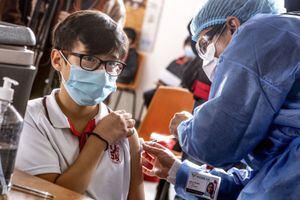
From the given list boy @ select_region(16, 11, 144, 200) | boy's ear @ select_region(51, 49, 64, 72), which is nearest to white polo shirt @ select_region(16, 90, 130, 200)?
boy @ select_region(16, 11, 144, 200)

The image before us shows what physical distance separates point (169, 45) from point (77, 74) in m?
4.70

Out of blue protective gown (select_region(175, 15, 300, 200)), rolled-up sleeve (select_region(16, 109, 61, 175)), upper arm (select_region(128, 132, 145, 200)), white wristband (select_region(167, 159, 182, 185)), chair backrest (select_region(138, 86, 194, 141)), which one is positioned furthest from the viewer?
chair backrest (select_region(138, 86, 194, 141))

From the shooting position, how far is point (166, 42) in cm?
620

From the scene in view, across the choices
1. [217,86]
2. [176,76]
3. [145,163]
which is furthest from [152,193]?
[217,86]

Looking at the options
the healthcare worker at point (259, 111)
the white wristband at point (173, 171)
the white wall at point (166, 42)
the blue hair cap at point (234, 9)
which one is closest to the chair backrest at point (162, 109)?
the white wristband at point (173, 171)

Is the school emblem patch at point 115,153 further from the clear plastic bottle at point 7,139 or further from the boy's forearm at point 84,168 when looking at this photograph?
the clear plastic bottle at point 7,139

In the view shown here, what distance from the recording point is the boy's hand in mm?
1432

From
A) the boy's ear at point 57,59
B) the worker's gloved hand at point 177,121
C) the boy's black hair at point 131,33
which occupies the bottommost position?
the boy's black hair at point 131,33

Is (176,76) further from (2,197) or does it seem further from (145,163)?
(2,197)

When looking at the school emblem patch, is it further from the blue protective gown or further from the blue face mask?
the blue protective gown

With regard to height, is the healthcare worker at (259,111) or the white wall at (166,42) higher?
the healthcare worker at (259,111)

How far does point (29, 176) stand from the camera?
1.27 meters

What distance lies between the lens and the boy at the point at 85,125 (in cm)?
137

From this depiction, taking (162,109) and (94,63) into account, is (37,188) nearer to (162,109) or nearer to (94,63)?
(94,63)
